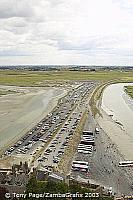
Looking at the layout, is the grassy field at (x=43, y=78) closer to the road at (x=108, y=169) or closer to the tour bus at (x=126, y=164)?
the road at (x=108, y=169)

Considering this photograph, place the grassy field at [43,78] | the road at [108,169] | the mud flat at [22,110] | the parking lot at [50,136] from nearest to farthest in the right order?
the road at [108,169]
the parking lot at [50,136]
the mud flat at [22,110]
the grassy field at [43,78]

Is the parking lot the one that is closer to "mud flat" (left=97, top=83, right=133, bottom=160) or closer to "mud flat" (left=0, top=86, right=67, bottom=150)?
"mud flat" (left=0, top=86, right=67, bottom=150)

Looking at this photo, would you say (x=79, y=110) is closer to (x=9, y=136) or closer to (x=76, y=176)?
(x=9, y=136)

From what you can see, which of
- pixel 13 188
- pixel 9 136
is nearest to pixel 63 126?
pixel 9 136

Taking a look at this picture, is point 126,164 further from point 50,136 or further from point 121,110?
point 121,110

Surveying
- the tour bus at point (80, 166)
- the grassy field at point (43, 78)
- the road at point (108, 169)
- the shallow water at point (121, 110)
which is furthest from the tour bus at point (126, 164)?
the grassy field at point (43, 78)

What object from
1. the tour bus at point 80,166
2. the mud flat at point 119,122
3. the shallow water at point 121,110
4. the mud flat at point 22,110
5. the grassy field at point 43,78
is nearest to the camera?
the tour bus at point 80,166

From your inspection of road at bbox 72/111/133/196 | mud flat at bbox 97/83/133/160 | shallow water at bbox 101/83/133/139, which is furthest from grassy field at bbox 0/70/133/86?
road at bbox 72/111/133/196
